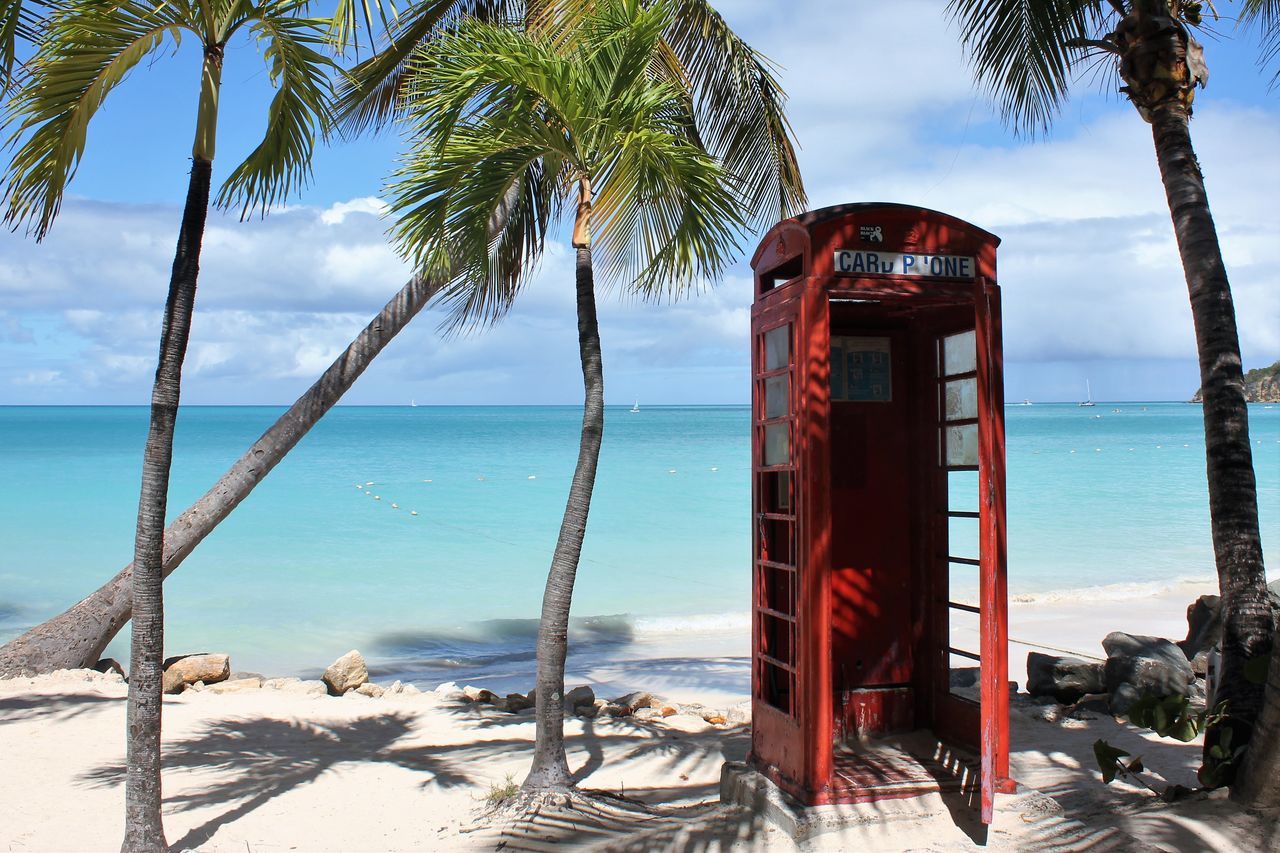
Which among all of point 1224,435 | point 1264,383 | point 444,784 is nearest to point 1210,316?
point 1224,435

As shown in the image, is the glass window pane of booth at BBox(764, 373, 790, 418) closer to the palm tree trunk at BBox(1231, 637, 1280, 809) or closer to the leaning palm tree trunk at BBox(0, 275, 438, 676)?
the palm tree trunk at BBox(1231, 637, 1280, 809)

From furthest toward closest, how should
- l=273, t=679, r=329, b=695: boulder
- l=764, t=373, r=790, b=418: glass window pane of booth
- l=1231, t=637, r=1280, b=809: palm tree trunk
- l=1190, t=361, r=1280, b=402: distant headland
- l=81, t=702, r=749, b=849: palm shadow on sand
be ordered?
l=1190, t=361, r=1280, b=402: distant headland < l=273, t=679, r=329, b=695: boulder < l=81, t=702, r=749, b=849: palm shadow on sand < l=764, t=373, r=790, b=418: glass window pane of booth < l=1231, t=637, r=1280, b=809: palm tree trunk

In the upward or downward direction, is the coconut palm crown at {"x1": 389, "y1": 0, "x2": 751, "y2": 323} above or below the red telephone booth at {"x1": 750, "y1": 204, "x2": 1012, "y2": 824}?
above

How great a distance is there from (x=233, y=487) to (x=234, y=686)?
182 centimetres

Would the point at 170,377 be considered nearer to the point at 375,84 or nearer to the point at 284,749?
the point at 284,749

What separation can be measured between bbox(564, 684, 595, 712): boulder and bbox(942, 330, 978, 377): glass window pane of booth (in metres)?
4.81

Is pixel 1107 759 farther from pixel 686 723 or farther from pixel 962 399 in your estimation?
pixel 686 723

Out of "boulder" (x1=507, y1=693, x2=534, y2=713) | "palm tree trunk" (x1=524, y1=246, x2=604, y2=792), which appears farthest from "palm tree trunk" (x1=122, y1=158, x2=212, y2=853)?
"boulder" (x1=507, y1=693, x2=534, y2=713)

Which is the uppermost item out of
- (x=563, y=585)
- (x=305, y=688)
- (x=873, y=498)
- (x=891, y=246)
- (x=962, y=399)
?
(x=891, y=246)

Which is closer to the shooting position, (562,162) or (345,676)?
(562,162)

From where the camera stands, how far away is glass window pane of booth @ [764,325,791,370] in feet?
16.2

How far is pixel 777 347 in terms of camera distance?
5113 millimetres

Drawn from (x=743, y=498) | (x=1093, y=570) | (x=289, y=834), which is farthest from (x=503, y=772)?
(x=743, y=498)

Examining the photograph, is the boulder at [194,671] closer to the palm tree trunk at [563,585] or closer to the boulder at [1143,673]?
the palm tree trunk at [563,585]
